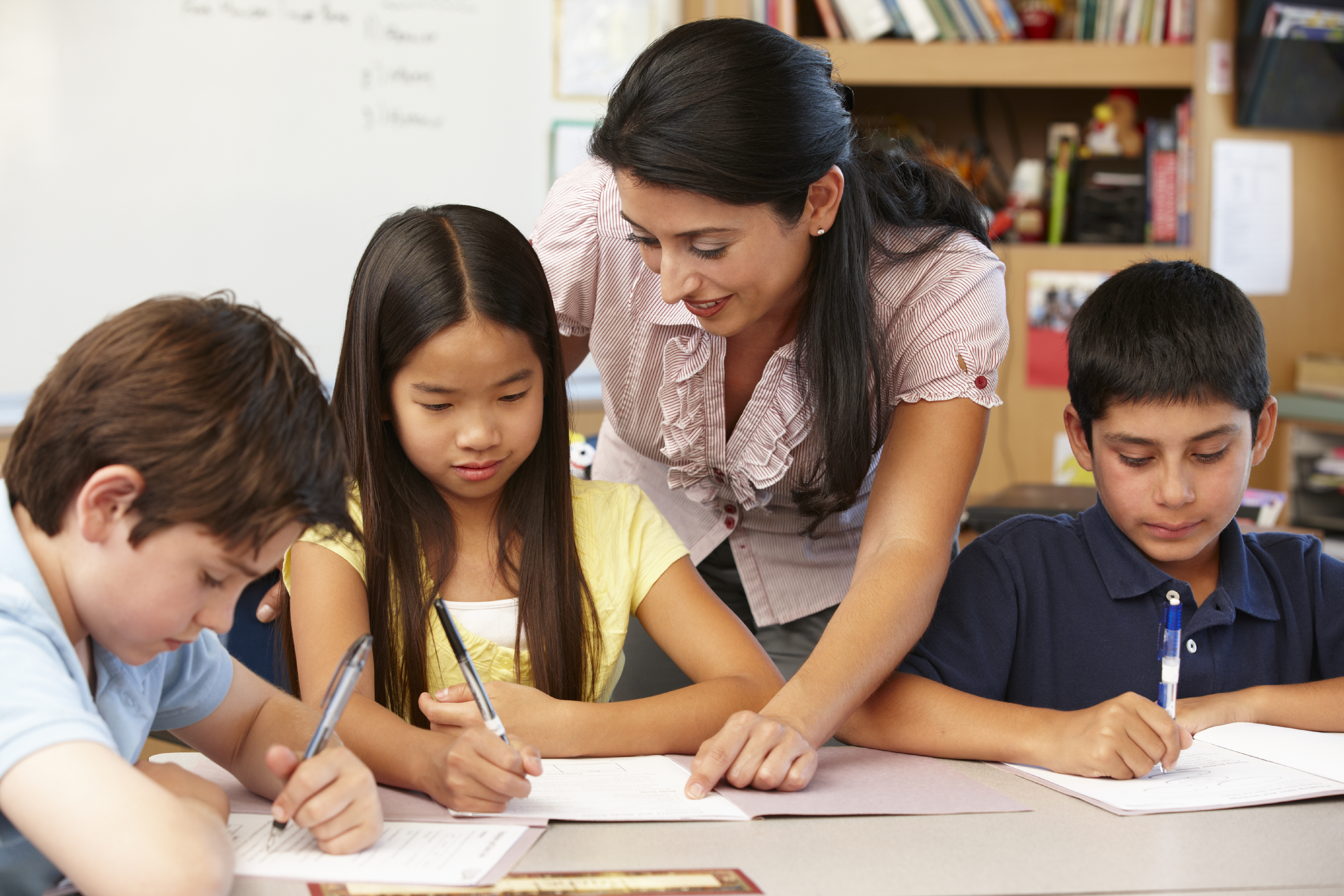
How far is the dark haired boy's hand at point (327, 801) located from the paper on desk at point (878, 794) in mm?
281

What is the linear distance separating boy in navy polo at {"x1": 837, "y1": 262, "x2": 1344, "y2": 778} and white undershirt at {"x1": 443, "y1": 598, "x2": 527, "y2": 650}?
349 mm

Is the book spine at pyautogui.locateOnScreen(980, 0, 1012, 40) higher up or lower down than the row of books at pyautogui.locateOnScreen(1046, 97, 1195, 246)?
higher up

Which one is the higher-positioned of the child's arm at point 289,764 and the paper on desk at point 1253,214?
the paper on desk at point 1253,214

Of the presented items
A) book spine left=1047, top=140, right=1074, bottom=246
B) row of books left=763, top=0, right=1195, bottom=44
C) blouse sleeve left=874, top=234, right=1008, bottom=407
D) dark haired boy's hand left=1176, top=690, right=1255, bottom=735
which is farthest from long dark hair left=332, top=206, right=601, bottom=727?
book spine left=1047, top=140, right=1074, bottom=246

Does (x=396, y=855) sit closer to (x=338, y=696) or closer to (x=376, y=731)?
A: (x=338, y=696)

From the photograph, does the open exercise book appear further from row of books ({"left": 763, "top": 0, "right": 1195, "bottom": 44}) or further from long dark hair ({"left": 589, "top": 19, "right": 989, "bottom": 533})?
row of books ({"left": 763, "top": 0, "right": 1195, "bottom": 44})

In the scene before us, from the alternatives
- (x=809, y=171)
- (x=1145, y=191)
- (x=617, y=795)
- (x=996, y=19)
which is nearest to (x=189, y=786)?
(x=617, y=795)

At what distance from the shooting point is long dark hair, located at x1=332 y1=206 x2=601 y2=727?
3.89 ft

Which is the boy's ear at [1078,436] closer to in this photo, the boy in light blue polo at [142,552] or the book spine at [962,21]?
the boy in light blue polo at [142,552]

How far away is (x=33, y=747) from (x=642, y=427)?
866 mm

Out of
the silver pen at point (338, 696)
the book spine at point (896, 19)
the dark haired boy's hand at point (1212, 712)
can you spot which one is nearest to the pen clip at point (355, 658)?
the silver pen at point (338, 696)

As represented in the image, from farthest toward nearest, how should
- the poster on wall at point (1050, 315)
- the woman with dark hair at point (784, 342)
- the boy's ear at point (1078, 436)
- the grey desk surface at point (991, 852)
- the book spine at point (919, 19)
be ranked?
the poster on wall at point (1050, 315) → the book spine at point (919, 19) → the boy's ear at point (1078, 436) → the woman with dark hair at point (784, 342) → the grey desk surface at point (991, 852)

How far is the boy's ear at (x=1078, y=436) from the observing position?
1.33 m

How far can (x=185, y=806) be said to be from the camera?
0.73 metres
